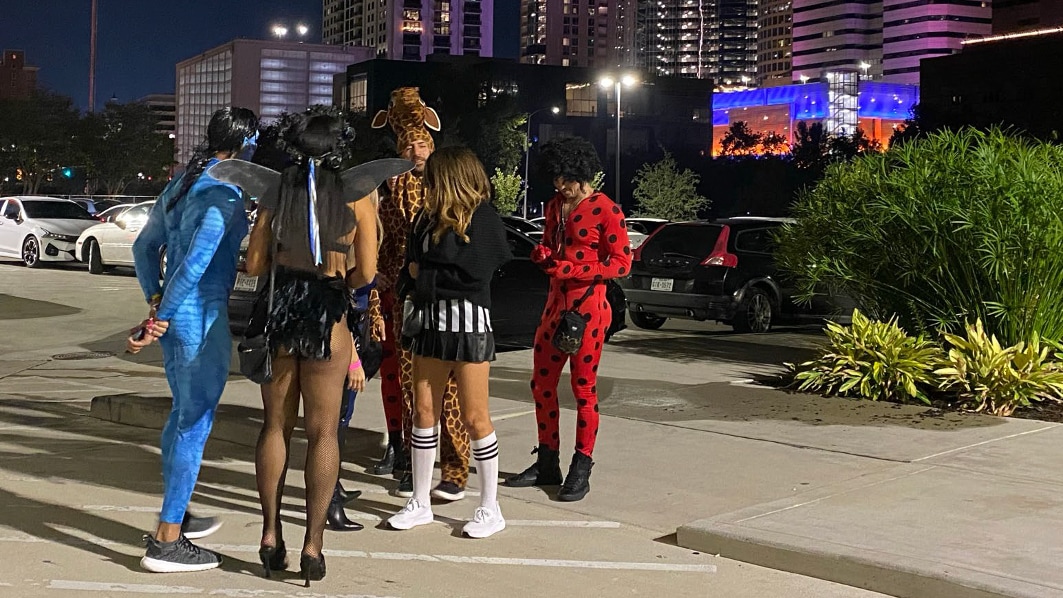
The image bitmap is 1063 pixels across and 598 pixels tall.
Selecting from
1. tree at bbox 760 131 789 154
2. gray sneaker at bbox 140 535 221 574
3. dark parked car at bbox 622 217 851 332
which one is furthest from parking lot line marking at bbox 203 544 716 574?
tree at bbox 760 131 789 154

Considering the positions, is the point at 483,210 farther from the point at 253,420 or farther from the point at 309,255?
the point at 253,420

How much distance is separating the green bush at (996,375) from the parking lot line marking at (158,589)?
Answer: 6202 millimetres

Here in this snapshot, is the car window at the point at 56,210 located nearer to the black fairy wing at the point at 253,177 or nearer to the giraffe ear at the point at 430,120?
the giraffe ear at the point at 430,120

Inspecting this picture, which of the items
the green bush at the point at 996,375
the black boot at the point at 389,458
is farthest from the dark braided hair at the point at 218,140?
the green bush at the point at 996,375

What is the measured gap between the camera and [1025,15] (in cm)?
18675

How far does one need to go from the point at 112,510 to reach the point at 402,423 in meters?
1.72

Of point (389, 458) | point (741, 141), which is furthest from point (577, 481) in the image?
point (741, 141)

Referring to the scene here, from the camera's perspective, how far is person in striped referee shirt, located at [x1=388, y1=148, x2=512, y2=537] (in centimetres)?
642

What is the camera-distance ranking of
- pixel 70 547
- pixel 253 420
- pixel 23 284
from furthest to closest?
pixel 23 284 < pixel 253 420 < pixel 70 547

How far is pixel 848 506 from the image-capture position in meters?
6.79

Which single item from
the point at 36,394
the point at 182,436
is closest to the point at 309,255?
the point at 182,436

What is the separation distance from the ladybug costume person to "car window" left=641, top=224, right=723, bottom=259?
9.74 meters

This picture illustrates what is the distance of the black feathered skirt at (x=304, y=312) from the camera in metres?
5.36

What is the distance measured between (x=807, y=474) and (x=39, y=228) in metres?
26.4
